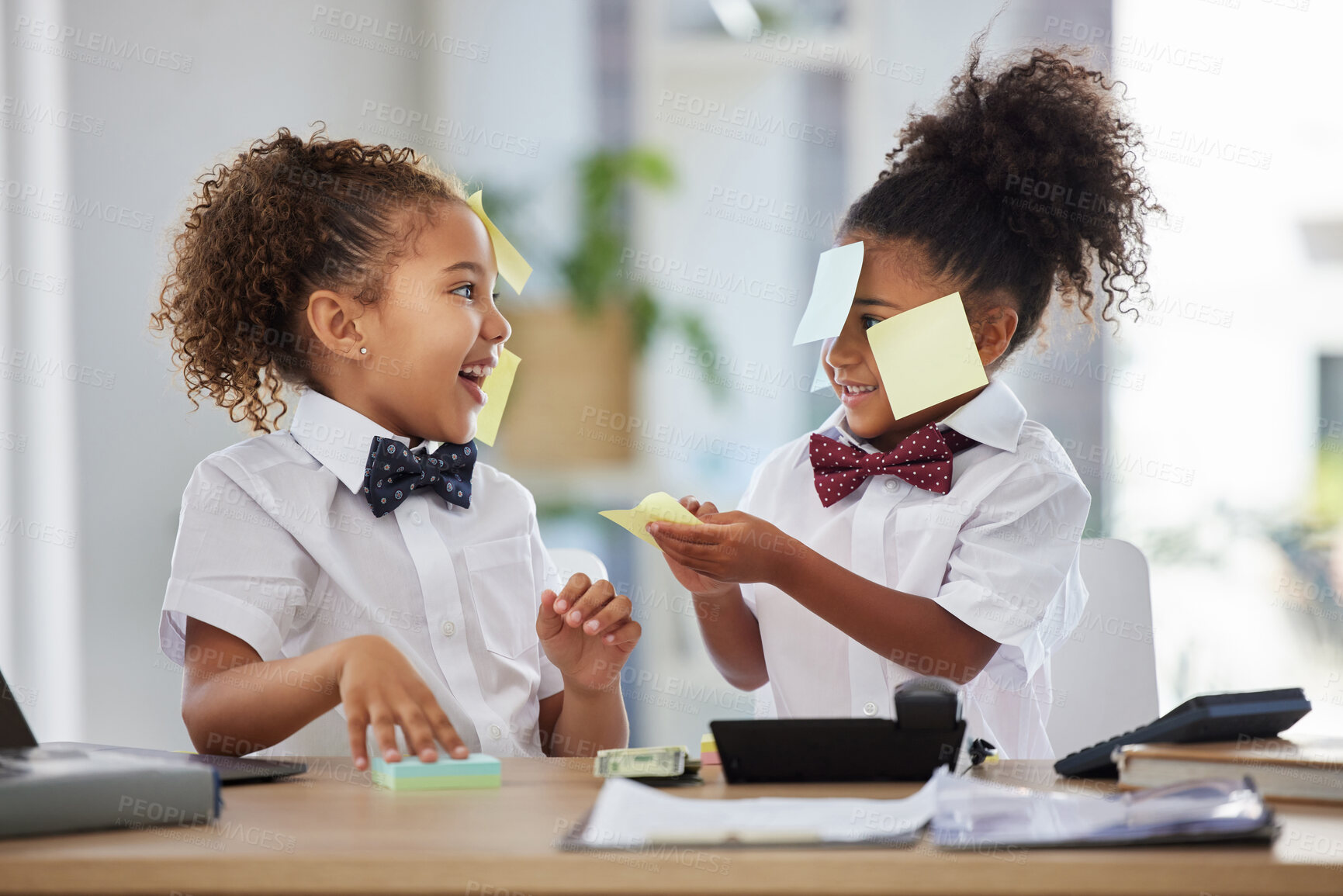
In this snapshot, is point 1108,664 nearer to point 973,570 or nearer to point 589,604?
point 973,570

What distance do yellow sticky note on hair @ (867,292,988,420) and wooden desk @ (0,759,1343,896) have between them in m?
0.72

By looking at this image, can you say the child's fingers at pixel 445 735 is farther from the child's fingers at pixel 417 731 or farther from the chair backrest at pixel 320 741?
the chair backrest at pixel 320 741

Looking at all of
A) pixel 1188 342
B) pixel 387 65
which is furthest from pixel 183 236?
pixel 1188 342

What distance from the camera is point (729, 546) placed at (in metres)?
1.18

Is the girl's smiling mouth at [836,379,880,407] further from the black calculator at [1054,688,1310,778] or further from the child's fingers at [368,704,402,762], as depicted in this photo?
the child's fingers at [368,704,402,762]

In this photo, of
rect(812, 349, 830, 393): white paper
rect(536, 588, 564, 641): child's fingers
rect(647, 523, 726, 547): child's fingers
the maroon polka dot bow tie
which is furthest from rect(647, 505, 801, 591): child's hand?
rect(812, 349, 830, 393): white paper

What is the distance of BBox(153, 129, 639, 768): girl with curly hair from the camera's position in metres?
1.18

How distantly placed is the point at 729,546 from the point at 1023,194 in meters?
0.68

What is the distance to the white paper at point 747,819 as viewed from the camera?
0.69 m

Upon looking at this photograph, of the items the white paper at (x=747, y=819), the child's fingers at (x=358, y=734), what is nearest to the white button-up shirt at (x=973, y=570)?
the white paper at (x=747, y=819)

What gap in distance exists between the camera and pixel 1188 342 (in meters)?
2.73

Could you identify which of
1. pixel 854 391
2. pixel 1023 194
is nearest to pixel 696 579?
pixel 854 391

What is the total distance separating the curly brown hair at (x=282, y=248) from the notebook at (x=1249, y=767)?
3.23ft

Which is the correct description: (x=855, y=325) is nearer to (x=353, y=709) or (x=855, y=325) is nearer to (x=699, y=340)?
(x=353, y=709)
